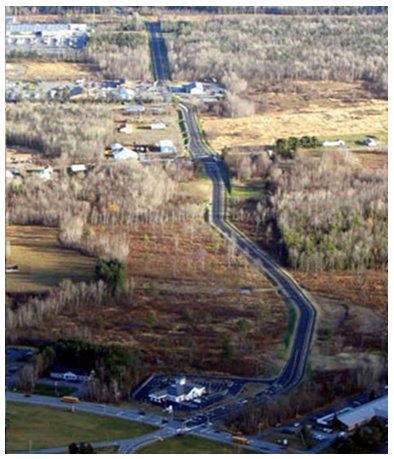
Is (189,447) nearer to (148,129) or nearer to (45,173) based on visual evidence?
(45,173)

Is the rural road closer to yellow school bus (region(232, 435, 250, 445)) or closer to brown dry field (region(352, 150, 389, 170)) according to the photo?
yellow school bus (region(232, 435, 250, 445))

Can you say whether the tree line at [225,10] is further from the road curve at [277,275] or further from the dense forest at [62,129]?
the road curve at [277,275]

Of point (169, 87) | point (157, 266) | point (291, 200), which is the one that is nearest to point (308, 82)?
point (169, 87)

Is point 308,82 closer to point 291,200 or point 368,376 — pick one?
point 291,200

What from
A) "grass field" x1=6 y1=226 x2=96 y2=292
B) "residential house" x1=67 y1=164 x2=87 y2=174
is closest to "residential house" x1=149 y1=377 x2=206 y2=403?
"grass field" x1=6 y1=226 x2=96 y2=292

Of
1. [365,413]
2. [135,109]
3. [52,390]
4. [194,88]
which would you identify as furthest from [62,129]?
[365,413]
